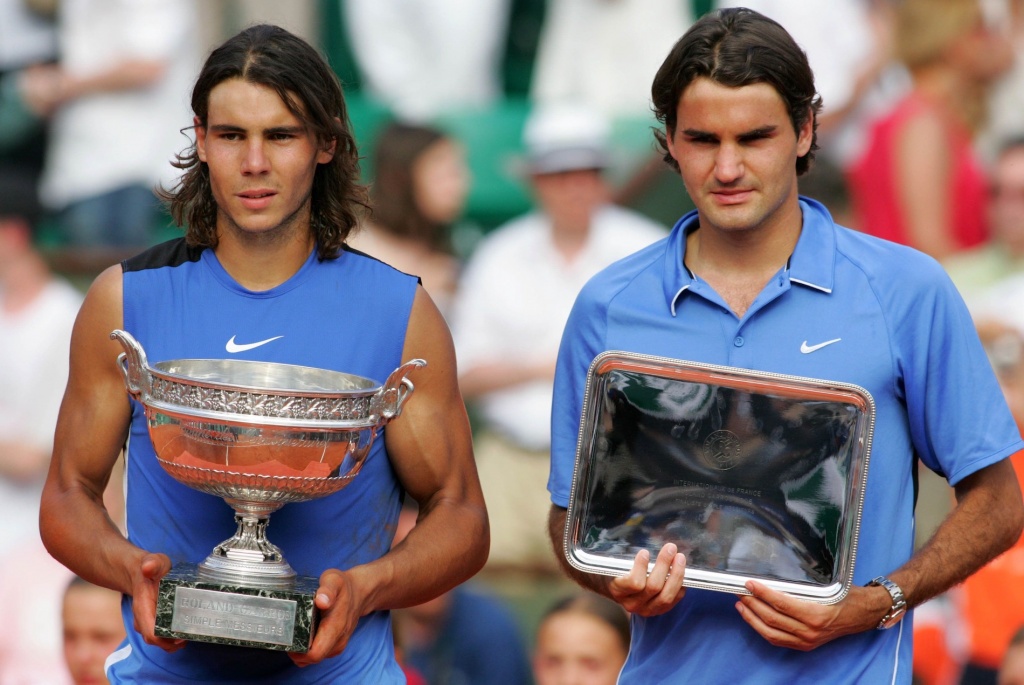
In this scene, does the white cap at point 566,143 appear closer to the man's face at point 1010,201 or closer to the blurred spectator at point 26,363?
the man's face at point 1010,201

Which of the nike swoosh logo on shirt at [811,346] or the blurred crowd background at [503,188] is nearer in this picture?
the nike swoosh logo on shirt at [811,346]

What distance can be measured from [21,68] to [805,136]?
464cm

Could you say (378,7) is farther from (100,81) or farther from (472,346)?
(472,346)

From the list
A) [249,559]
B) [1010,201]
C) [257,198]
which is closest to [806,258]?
[257,198]

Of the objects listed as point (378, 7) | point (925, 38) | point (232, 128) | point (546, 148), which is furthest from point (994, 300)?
point (232, 128)

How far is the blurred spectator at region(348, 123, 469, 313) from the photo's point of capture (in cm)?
562

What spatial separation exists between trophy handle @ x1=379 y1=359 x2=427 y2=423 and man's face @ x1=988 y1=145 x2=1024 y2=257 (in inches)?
130

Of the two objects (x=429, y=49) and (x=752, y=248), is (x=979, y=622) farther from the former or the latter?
(x=429, y=49)

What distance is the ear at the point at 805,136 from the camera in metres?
2.82

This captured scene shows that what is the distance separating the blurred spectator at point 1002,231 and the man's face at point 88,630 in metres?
3.01

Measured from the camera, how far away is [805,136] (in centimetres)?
284

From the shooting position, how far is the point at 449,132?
602 cm

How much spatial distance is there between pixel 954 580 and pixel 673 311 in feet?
2.20

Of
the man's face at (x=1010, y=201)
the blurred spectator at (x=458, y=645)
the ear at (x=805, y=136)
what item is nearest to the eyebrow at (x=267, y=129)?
the ear at (x=805, y=136)
